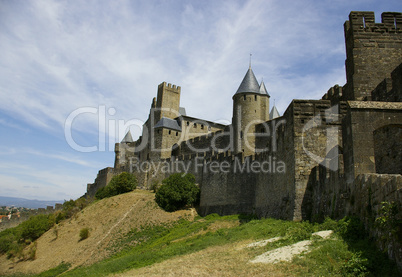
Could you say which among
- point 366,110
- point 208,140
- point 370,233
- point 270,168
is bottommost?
point 370,233

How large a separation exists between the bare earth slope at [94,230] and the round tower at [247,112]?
925 centimetres

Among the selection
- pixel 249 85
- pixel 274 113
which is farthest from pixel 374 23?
pixel 274 113

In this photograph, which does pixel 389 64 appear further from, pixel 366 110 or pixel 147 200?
pixel 147 200

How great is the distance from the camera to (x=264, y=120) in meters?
35.8

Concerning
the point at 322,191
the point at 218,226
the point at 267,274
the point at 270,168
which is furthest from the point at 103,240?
the point at 267,274

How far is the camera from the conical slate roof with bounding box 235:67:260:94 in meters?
36.4

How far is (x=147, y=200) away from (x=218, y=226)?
12455 millimetres

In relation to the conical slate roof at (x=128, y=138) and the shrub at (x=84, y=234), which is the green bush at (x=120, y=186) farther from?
the conical slate roof at (x=128, y=138)

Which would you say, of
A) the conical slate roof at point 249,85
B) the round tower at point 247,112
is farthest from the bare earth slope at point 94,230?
the conical slate roof at point 249,85

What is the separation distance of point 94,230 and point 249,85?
20.7 meters

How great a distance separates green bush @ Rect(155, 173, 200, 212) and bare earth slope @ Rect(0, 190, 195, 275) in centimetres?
78

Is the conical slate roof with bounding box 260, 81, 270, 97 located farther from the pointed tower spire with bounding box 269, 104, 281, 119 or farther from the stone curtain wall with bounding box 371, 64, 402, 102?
the stone curtain wall with bounding box 371, 64, 402, 102

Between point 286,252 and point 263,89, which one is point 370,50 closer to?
point 286,252

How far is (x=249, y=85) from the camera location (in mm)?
36781
